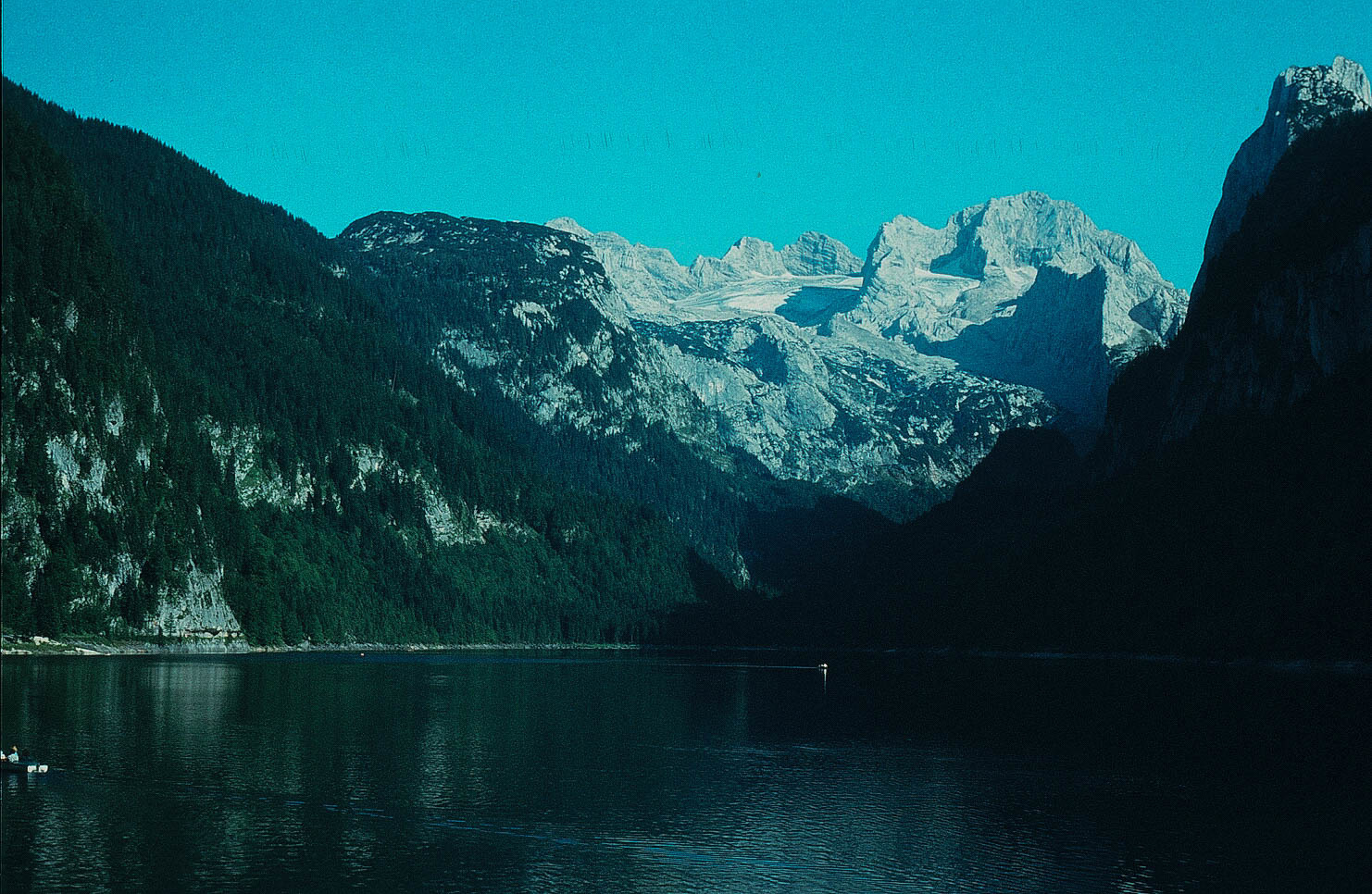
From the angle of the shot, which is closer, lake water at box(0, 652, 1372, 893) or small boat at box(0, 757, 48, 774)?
lake water at box(0, 652, 1372, 893)

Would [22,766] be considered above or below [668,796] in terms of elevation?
above

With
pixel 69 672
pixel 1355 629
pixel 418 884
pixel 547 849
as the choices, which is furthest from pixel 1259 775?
pixel 69 672

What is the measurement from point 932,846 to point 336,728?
6375cm

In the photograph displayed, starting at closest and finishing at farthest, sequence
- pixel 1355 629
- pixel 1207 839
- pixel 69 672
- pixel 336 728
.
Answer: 1. pixel 1207 839
2. pixel 336 728
3. pixel 69 672
4. pixel 1355 629

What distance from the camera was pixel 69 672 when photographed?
550 feet

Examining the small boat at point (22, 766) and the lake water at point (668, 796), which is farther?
the small boat at point (22, 766)

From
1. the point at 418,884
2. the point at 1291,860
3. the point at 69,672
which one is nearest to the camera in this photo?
the point at 418,884

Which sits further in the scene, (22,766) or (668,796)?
(668,796)

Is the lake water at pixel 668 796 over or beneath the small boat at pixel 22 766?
beneath

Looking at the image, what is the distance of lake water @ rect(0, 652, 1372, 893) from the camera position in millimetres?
62156

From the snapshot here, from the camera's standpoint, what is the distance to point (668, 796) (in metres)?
84.1

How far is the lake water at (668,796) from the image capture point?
62.2m

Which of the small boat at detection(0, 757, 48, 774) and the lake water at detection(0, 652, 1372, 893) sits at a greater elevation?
the small boat at detection(0, 757, 48, 774)

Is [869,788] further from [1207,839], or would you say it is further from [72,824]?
[72,824]
